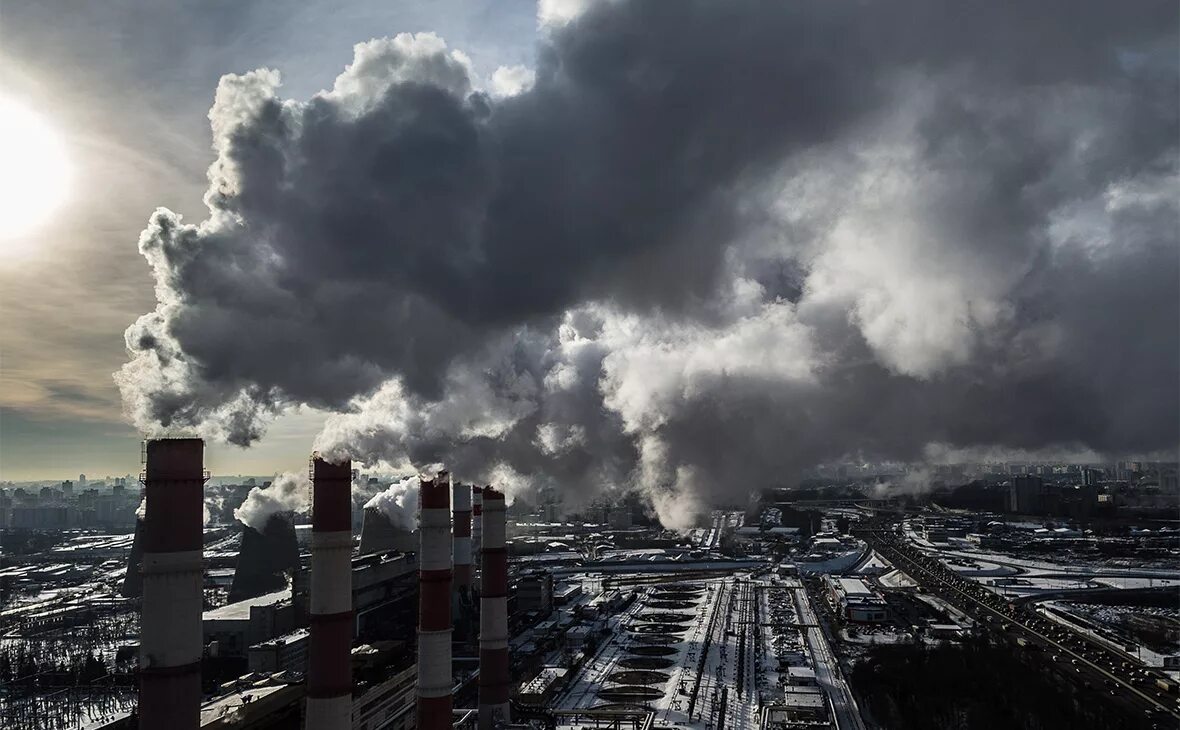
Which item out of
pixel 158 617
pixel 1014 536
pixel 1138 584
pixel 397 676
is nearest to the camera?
pixel 158 617

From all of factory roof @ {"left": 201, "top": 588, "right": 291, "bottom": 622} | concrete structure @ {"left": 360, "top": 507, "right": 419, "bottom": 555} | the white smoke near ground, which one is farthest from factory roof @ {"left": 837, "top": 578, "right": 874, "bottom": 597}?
the white smoke near ground

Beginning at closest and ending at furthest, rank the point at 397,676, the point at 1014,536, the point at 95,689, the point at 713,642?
1. the point at 397,676
2. the point at 95,689
3. the point at 713,642
4. the point at 1014,536

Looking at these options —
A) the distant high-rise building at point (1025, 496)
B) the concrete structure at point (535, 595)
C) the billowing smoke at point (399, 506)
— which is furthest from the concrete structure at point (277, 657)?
the distant high-rise building at point (1025, 496)

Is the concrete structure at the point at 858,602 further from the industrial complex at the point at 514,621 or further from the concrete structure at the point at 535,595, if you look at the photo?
the concrete structure at the point at 535,595

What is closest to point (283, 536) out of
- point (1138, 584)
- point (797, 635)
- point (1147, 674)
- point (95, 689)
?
point (95, 689)

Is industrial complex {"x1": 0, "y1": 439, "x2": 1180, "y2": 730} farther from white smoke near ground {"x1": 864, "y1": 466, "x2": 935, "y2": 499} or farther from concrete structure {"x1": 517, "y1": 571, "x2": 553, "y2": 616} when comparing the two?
white smoke near ground {"x1": 864, "y1": 466, "x2": 935, "y2": 499}

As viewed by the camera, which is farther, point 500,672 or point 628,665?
point 628,665

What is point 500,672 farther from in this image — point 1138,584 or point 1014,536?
point 1014,536
